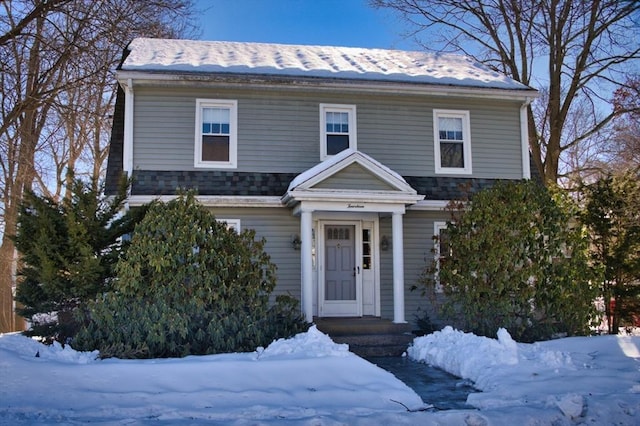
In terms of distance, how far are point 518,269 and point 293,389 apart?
5.44 meters

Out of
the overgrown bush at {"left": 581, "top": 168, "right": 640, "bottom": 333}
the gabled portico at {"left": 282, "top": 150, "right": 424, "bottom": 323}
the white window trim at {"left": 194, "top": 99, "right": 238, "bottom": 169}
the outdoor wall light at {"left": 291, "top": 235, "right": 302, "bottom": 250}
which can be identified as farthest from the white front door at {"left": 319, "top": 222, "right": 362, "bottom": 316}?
the overgrown bush at {"left": 581, "top": 168, "right": 640, "bottom": 333}

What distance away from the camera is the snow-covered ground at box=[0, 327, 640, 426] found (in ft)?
18.6

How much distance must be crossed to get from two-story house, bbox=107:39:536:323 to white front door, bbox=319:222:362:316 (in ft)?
0.08

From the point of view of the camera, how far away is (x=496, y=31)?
2211 centimetres

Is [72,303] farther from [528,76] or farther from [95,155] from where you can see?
[528,76]

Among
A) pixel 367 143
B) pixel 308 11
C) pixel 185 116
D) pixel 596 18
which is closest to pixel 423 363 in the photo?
pixel 367 143

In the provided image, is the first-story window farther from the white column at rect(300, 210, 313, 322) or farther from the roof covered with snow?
the roof covered with snow

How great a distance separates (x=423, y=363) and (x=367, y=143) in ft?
17.9

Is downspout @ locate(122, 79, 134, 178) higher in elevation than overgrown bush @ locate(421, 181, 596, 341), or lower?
higher

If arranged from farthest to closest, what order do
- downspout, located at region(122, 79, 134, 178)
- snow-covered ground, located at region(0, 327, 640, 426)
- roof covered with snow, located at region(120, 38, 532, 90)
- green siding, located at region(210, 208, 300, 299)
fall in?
roof covered with snow, located at region(120, 38, 532, 90) → green siding, located at region(210, 208, 300, 299) → downspout, located at region(122, 79, 134, 178) → snow-covered ground, located at region(0, 327, 640, 426)

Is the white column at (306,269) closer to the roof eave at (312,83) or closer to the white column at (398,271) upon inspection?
the white column at (398,271)

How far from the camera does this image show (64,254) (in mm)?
9422

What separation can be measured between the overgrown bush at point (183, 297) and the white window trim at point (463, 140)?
5.70 m

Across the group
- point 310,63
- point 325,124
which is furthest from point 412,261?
point 310,63
